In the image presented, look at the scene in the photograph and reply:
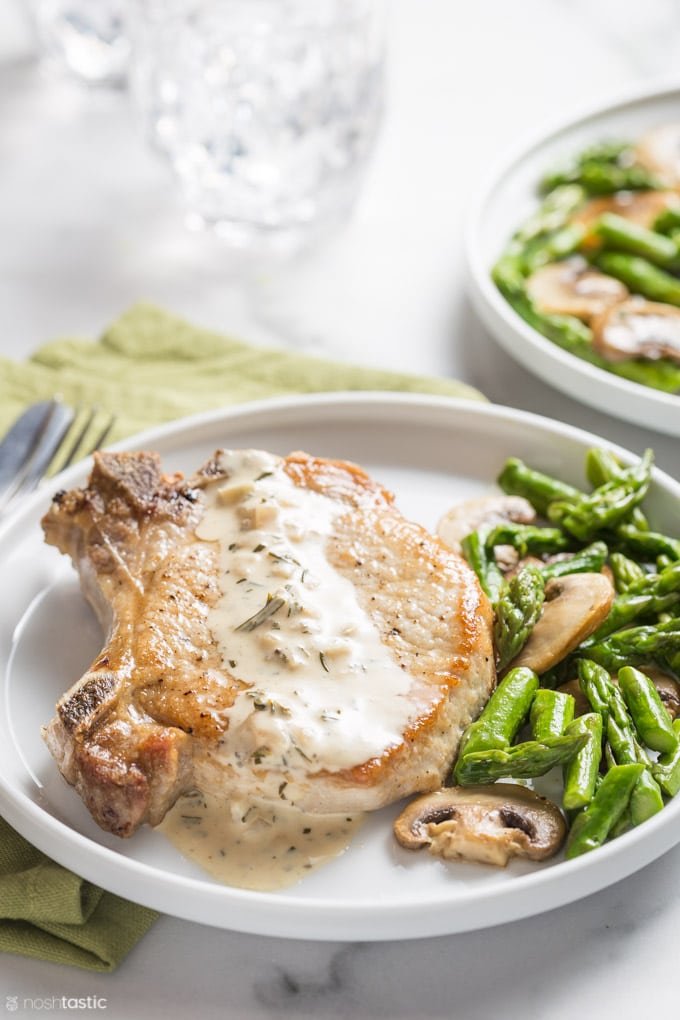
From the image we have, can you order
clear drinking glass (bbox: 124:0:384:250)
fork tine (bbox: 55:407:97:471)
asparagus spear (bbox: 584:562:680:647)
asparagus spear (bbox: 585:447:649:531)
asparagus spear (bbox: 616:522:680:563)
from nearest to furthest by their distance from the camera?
asparagus spear (bbox: 584:562:680:647) < asparagus spear (bbox: 616:522:680:563) < asparagus spear (bbox: 585:447:649:531) < fork tine (bbox: 55:407:97:471) < clear drinking glass (bbox: 124:0:384:250)

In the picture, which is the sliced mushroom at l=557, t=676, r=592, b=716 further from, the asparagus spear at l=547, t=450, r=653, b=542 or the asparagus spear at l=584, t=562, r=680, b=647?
the asparagus spear at l=547, t=450, r=653, b=542

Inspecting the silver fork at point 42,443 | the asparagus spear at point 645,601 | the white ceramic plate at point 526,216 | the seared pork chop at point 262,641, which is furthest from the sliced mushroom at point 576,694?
the silver fork at point 42,443

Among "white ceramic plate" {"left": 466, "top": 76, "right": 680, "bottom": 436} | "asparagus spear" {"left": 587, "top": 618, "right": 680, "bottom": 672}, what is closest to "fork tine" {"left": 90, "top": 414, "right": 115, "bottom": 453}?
"white ceramic plate" {"left": 466, "top": 76, "right": 680, "bottom": 436}

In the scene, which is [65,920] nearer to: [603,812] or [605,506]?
[603,812]

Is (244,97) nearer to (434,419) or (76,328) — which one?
(76,328)

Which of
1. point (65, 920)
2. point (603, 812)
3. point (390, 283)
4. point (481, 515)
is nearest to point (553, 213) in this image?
point (390, 283)

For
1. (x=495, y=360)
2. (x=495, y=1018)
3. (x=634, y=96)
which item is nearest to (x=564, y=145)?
(x=634, y=96)
